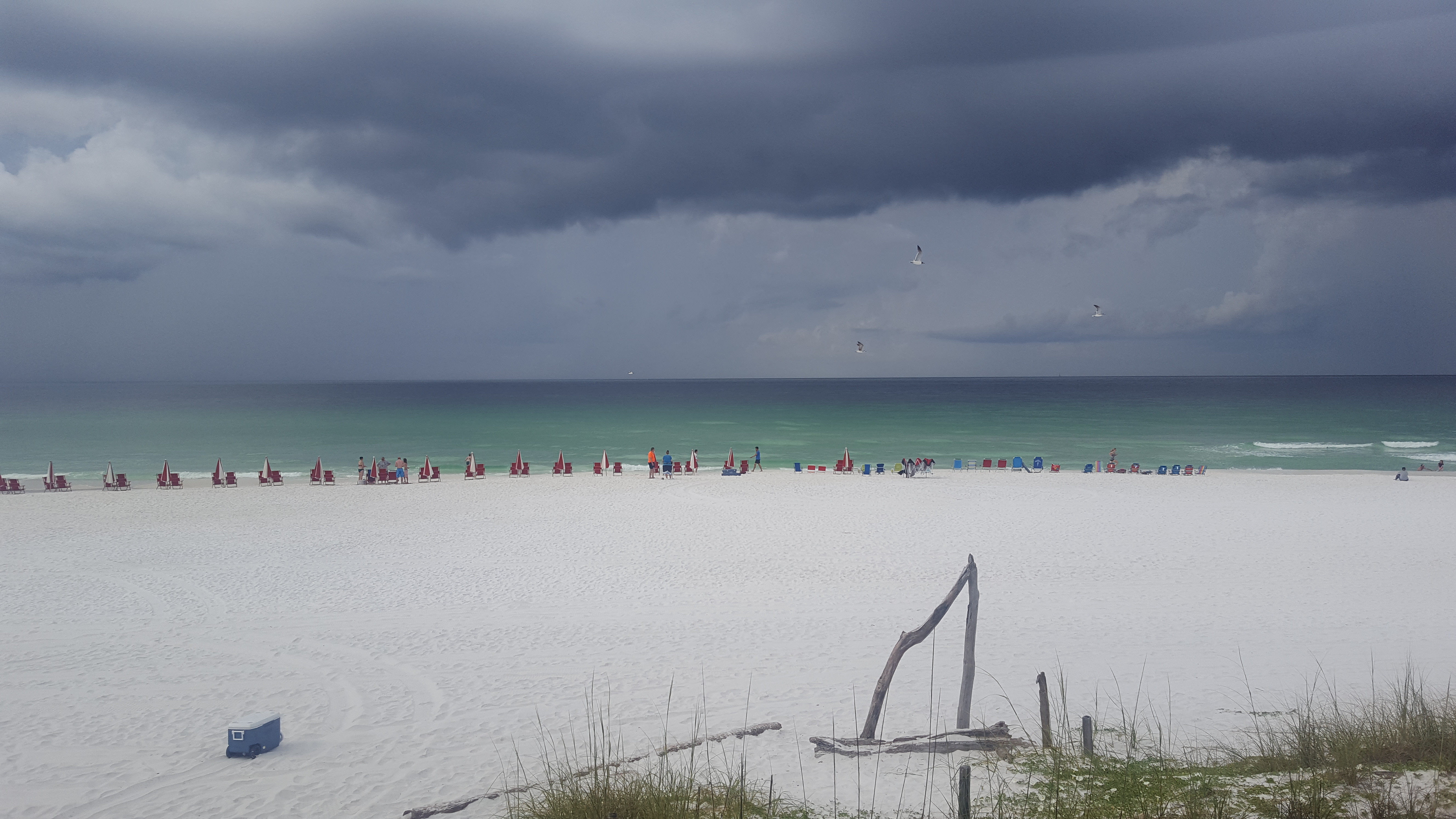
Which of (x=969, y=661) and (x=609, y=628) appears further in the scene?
(x=609, y=628)

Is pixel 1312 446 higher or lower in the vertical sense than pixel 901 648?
higher

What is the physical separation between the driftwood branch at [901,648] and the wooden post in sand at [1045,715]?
0.92 metres

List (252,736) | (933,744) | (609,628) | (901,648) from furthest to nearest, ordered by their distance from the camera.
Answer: (609,628) < (252,736) < (901,648) < (933,744)

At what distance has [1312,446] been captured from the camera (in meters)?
53.9

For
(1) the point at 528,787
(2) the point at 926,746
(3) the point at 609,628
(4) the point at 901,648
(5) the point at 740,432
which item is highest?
(5) the point at 740,432

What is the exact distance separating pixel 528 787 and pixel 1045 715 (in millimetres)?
4127

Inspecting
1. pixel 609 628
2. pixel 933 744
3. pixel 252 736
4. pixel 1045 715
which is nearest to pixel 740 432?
pixel 609 628

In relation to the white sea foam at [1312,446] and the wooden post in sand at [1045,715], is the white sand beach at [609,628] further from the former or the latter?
the white sea foam at [1312,446]

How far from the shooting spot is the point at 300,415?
9356 cm

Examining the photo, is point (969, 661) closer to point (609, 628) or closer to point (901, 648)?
point (901, 648)

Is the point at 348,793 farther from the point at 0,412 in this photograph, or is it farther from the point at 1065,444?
the point at 0,412

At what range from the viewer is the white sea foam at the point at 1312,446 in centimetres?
5238

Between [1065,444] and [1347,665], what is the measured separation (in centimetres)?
4933

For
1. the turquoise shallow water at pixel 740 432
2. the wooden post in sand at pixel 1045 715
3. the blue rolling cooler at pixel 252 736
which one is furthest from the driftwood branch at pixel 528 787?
the turquoise shallow water at pixel 740 432
